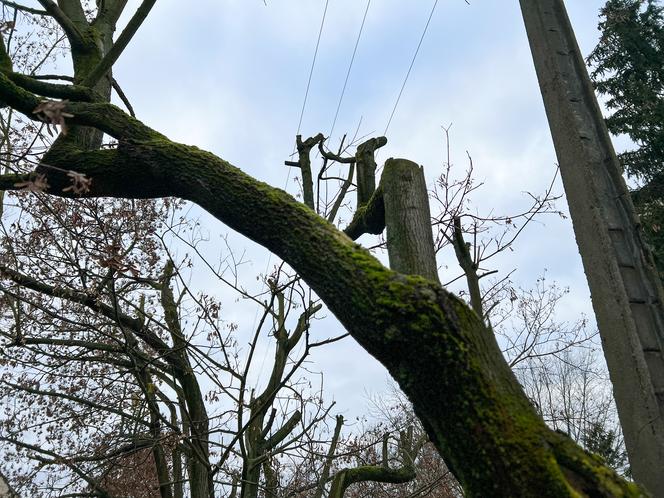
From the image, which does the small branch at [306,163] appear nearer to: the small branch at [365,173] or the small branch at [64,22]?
the small branch at [365,173]

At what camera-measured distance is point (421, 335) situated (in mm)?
1688

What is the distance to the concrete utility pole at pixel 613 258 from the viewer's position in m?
1.69

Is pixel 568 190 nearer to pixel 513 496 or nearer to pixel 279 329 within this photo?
pixel 513 496

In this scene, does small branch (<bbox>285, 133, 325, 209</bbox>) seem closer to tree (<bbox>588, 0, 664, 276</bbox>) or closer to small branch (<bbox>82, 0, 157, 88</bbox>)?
small branch (<bbox>82, 0, 157, 88</bbox>)

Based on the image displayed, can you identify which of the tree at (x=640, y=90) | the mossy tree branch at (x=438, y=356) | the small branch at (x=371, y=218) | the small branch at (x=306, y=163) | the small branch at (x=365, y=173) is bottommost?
the mossy tree branch at (x=438, y=356)

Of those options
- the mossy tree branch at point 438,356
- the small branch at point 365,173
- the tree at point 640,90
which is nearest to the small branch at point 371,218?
the small branch at point 365,173

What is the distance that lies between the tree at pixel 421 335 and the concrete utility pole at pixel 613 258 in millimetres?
237

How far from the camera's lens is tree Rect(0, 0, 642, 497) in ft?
5.01

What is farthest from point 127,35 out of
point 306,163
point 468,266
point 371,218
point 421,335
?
point 421,335

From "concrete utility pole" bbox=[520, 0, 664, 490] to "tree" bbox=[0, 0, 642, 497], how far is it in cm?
24

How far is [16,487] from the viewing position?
20.6 ft

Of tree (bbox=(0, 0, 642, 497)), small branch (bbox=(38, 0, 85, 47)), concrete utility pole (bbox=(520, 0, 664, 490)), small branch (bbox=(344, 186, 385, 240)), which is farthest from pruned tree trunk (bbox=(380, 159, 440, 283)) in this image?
small branch (bbox=(38, 0, 85, 47))

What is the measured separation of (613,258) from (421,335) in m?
0.71

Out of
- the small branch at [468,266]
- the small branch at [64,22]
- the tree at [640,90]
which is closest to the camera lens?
the small branch at [468,266]
